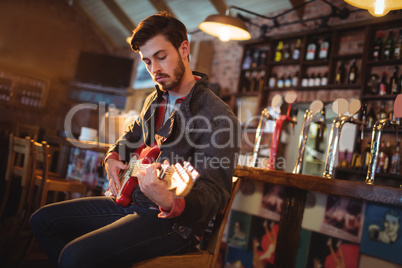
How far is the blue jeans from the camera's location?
1.14m

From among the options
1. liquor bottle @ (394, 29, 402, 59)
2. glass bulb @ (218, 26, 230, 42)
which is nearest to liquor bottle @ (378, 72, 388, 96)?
liquor bottle @ (394, 29, 402, 59)

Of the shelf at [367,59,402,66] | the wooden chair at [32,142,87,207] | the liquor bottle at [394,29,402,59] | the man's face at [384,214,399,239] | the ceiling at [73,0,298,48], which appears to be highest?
the ceiling at [73,0,298,48]

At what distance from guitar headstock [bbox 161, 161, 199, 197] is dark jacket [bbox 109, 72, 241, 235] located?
8 centimetres

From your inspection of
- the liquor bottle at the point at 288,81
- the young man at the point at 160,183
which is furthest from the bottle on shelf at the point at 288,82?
the young man at the point at 160,183

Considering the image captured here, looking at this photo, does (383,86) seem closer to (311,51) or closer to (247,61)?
(311,51)

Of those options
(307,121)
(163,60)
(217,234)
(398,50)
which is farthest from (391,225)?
(398,50)

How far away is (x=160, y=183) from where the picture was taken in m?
1.05

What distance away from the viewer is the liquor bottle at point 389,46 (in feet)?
14.0

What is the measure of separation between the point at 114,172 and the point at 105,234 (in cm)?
49

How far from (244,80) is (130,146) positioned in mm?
4416

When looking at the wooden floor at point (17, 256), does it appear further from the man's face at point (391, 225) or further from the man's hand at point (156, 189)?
the man's face at point (391, 225)

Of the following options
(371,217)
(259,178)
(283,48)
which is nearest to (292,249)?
(259,178)

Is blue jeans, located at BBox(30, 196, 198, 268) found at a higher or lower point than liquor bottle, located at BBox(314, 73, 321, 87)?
lower

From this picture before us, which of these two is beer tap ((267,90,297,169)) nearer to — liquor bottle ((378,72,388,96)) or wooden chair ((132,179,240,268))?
wooden chair ((132,179,240,268))
